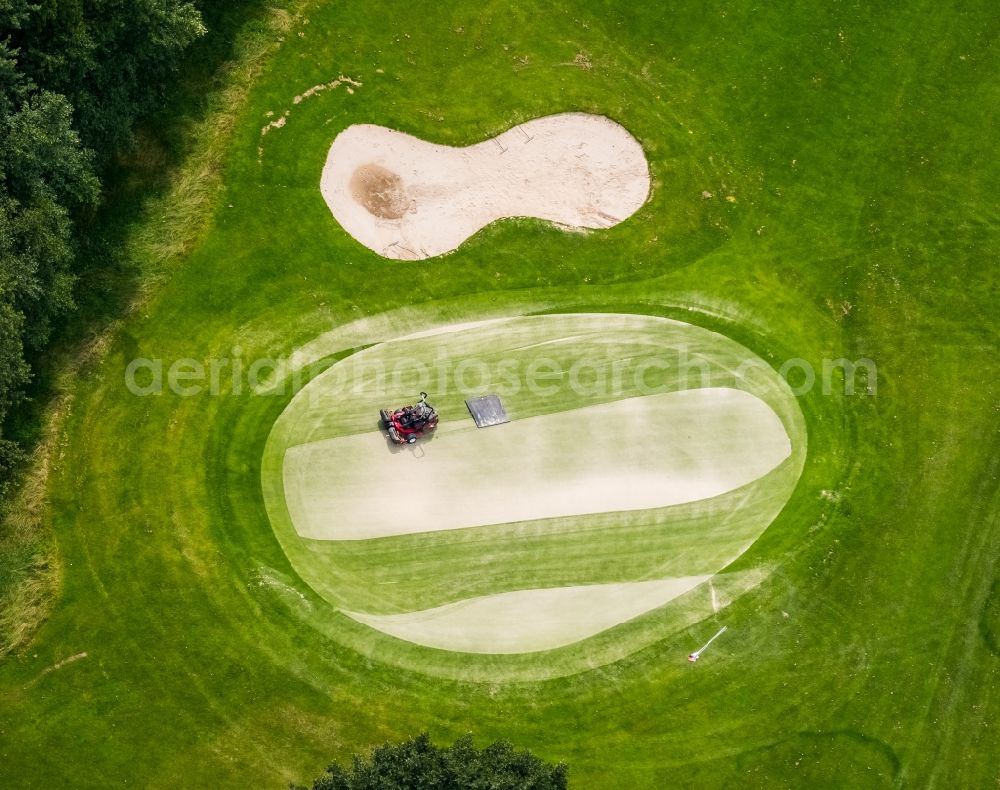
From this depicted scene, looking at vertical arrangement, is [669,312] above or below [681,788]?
above

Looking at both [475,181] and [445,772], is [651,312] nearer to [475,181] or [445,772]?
[475,181]

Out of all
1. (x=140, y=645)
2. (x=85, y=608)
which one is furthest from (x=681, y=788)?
(x=85, y=608)

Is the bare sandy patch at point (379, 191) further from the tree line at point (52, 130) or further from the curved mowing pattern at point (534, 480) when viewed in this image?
the tree line at point (52, 130)

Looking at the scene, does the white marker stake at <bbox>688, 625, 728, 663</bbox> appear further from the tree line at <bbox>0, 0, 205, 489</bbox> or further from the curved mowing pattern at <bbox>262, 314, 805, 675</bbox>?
the tree line at <bbox>0, 0, 205, 489</bbox>

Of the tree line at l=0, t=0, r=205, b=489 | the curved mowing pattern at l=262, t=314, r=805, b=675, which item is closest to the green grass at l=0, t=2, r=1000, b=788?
the curved mowing pattern at l=262, t=314, r=805, b=675

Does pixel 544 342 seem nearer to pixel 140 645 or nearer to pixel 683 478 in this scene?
pixel 683 478

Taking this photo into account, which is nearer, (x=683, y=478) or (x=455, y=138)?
(x=683, y=478)
